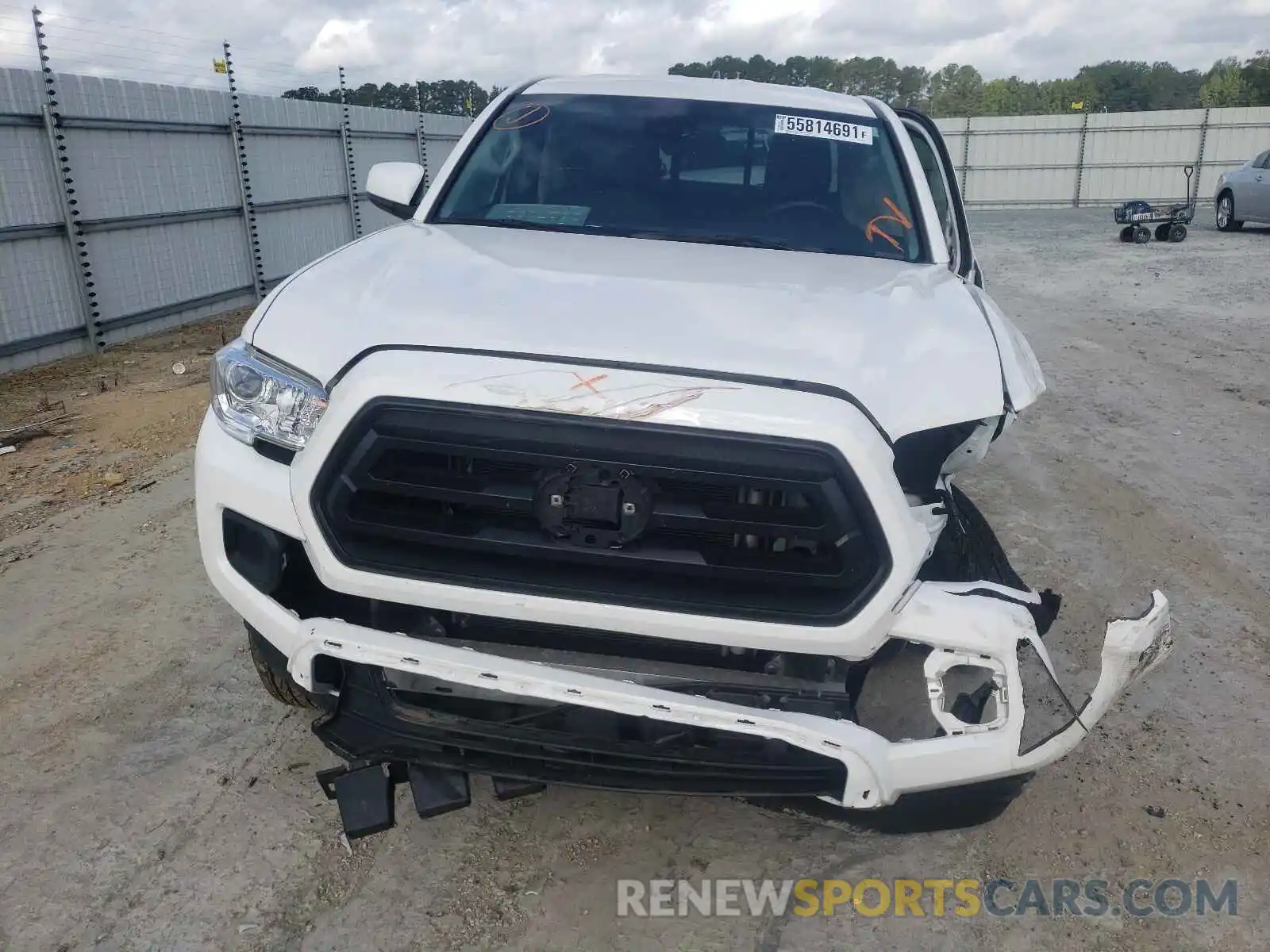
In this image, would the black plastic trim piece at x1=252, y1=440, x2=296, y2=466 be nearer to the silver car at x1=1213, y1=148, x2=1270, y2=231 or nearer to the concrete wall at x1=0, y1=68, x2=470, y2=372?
the concrete wall at x1=0, y1=68, x2=470, y2=372

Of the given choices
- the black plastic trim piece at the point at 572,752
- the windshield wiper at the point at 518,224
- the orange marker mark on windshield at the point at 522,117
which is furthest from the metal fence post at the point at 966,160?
the black plastic trim piece at the point at 572,752

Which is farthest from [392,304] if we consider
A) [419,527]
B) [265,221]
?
[265,221]

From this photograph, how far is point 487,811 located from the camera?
2.69m

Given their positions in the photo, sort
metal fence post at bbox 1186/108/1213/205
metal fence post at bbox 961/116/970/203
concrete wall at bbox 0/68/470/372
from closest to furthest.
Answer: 1. concrete wall at bbox 0/68/470/372
2. metal fence post at bbox 1186/108/1213/205
3. metal fence post at bbox 961/116/970/203

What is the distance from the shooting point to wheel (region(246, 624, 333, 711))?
2311 millimetres

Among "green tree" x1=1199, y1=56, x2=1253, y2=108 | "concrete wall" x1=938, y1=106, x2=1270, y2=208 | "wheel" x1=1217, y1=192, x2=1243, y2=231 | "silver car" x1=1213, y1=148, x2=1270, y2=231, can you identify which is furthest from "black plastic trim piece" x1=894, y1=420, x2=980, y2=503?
"green tree" x1=1199, y1=56, x2=1253, y2=108

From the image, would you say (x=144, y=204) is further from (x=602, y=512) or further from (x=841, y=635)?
(x=841, y=635)

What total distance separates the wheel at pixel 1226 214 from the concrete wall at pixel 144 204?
17.1 m

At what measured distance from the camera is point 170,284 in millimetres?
10062

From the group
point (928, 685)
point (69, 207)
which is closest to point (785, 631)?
point (928, 685)

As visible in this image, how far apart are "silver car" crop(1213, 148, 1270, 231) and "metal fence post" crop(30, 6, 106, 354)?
19.6 meters

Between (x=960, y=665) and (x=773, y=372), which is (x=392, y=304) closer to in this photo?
(x=773, y=372)

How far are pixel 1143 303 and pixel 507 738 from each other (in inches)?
464

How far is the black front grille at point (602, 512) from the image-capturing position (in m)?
1.95
